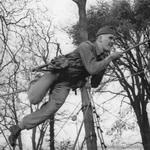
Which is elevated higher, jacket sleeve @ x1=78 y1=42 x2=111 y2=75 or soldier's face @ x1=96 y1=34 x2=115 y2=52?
soldier's face @ x1=96 y1=34 x2=115 y2=52

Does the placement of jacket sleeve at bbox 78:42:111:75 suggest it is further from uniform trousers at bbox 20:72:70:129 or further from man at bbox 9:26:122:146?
uniform trousers at bbox 20:72:70:129

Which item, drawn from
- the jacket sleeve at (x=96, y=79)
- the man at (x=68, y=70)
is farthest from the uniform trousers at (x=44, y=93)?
the jacket sleeve at (x=96, y=79)

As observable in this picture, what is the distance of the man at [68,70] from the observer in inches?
149

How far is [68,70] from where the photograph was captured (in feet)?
12.9

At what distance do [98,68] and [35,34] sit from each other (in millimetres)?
11643

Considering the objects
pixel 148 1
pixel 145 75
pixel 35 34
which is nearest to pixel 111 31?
pixel 148 1

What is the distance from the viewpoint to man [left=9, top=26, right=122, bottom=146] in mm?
3775

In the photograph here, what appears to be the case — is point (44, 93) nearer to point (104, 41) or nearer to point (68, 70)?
point (68, 70)

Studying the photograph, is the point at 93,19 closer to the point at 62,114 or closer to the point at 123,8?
the point at 123,8

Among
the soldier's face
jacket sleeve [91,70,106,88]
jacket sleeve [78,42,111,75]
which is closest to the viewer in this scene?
jacket sleeve [78,42,111,75]

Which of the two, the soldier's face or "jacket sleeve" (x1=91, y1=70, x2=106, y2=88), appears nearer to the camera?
the soldier's face

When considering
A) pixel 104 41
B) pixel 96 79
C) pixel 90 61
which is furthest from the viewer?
pixel 96 79

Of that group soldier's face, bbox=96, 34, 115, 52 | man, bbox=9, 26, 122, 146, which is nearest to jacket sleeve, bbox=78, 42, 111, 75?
man, bbox=9, 26, 122, 146

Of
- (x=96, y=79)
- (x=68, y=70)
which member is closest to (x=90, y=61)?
(x=68, y=70)
